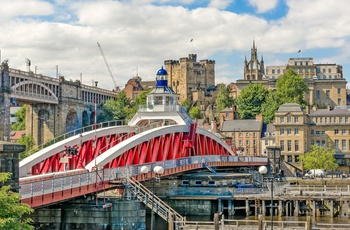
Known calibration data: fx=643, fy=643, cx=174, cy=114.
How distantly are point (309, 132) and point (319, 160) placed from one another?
11.9m

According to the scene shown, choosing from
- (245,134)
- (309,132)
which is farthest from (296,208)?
(245,134)

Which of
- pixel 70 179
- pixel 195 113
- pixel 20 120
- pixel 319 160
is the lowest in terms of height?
pixel 70 179

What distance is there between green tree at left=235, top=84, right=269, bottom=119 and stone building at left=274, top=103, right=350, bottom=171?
26.1 m

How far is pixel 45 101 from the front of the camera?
366 ft

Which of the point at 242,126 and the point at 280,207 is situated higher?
the point at 242,126

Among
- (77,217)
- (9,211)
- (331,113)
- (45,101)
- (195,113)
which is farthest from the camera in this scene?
(195,113)

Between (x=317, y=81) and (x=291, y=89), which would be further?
(x=317, y=81)

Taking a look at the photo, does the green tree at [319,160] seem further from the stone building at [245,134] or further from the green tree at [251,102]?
the green tree at [251,102]

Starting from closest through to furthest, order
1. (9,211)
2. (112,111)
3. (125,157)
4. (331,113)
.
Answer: (9,211) < (125,157) < (331,113) < (112,111)

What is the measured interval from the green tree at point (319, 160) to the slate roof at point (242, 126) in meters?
16.2

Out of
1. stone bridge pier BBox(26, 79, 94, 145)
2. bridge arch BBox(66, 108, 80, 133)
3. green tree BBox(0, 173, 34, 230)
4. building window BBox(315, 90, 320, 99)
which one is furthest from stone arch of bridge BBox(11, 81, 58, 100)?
building window BBox(315, 90, 320, 99)

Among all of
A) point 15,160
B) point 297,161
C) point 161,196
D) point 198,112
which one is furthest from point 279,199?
point 198,112

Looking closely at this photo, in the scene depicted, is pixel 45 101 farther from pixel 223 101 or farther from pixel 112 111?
pixel 223 101

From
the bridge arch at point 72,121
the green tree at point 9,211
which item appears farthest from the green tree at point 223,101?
the green tree at point 9,211
